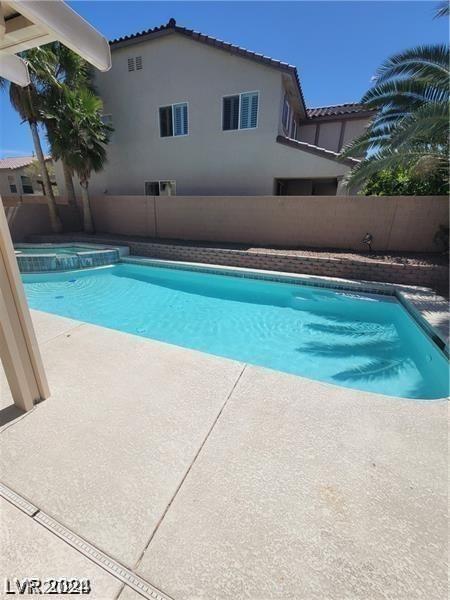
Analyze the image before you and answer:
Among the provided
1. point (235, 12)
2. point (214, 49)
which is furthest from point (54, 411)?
point (214, 49)

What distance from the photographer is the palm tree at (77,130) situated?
36.9ft

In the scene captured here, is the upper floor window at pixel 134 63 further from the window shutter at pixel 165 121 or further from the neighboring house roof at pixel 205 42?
the window shutter at pixel 165 121

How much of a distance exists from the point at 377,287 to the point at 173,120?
11930 millimetres

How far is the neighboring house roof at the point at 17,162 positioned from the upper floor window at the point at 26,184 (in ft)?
3.10

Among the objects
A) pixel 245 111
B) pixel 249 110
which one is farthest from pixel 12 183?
pixel 249 110

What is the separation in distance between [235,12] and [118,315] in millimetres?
11323

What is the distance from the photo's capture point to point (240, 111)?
11523 millimetres

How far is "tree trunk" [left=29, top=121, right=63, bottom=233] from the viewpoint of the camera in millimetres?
12016

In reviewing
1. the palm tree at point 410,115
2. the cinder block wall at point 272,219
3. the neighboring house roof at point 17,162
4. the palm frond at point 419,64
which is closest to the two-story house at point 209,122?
the cinder block wall at point 272,219

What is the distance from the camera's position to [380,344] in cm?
546

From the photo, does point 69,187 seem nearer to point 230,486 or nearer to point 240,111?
point 240,111

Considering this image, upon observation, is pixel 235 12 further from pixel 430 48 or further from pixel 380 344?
pixel 380 344

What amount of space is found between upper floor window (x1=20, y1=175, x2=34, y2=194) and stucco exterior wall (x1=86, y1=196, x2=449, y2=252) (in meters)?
18.6

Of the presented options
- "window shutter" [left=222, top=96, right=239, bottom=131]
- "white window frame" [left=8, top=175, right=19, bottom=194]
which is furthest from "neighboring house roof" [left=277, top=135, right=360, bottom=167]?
"white window frame" [left=8, top=175, right=19, bottom=194]
